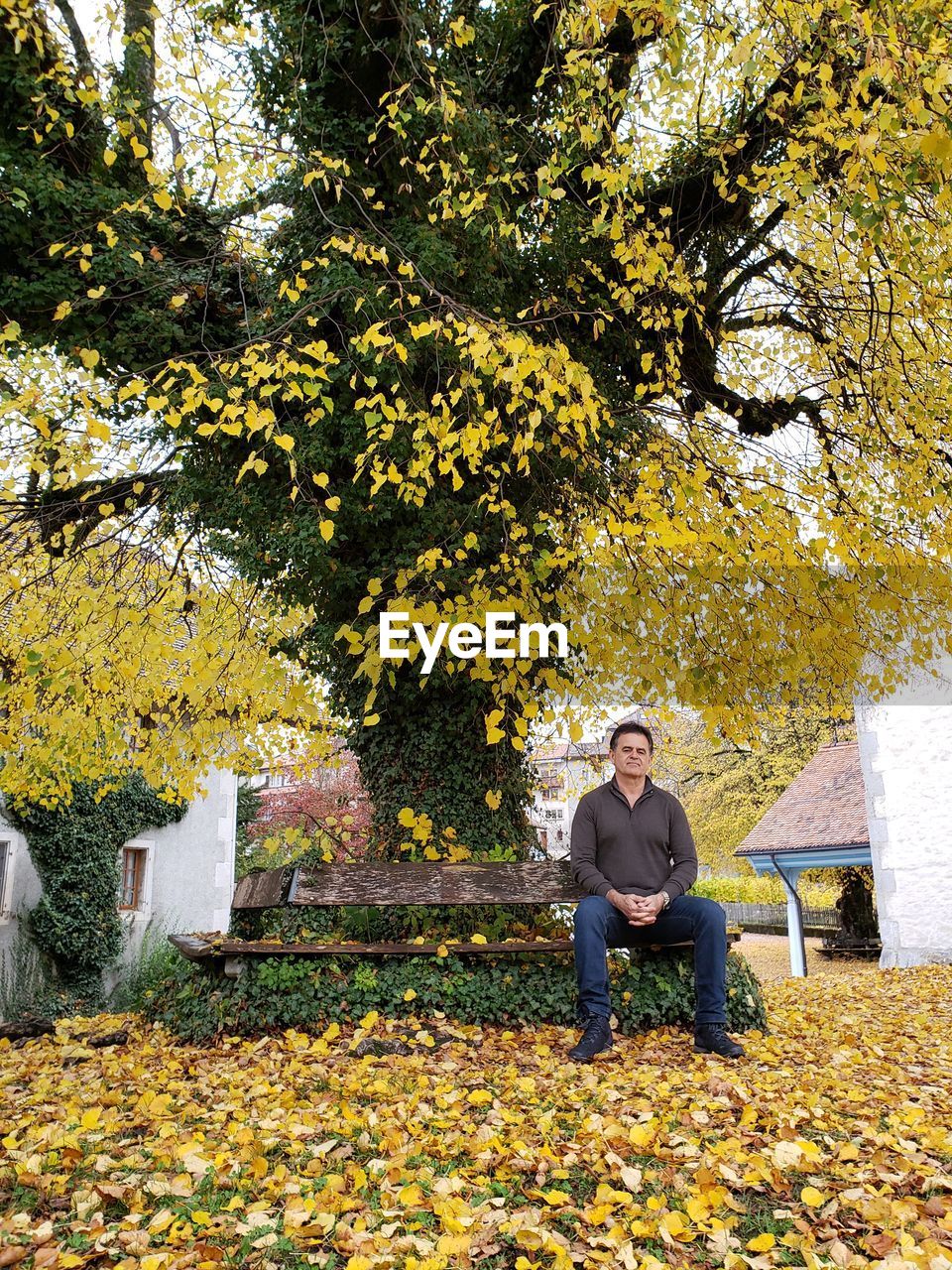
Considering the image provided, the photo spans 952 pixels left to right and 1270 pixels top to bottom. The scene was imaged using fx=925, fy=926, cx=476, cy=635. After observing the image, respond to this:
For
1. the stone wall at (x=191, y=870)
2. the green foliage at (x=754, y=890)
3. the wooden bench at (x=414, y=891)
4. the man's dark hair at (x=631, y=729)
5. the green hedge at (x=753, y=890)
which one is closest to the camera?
the man's dark hair at (x=631, y=729)

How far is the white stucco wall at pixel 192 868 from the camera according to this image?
14.8m

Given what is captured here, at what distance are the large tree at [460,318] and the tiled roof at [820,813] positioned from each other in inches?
451

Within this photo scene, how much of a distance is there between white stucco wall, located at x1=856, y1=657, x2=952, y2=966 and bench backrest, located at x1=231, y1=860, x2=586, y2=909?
29.2ft

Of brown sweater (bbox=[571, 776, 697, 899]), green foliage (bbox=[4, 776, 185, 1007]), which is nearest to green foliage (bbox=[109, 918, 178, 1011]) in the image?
green foliage (bbox=[4, 776, 185, 1007])

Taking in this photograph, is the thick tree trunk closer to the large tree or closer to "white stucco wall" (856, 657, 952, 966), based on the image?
the large tree

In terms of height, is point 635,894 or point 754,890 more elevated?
point 635,894

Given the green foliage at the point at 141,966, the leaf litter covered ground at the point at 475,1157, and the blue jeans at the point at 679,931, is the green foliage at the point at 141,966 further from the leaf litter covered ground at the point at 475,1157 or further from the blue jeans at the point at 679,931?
the blue jeans at the point at 679,931

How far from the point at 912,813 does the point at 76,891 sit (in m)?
11.9

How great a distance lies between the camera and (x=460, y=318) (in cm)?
480

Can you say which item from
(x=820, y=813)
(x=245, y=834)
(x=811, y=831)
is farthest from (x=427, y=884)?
(x=245, y=834)

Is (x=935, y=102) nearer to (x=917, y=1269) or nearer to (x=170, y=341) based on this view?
(x=917, y=1269)

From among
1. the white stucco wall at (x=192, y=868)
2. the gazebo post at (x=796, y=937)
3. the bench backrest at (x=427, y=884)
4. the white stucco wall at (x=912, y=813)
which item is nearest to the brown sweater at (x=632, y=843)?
the bench backrest at (x=427, y=884)

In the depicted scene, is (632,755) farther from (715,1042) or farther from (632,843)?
(715,1042)

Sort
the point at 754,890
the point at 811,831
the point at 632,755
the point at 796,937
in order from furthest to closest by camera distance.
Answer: the point at 754,890
the point at 811,831
the point at 796,937
the point at 632,755
